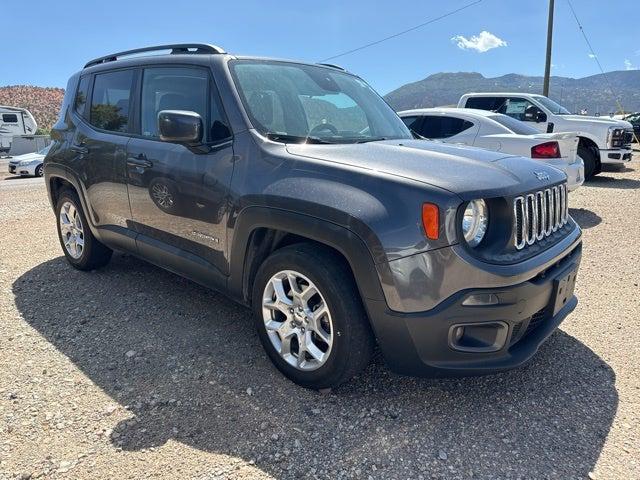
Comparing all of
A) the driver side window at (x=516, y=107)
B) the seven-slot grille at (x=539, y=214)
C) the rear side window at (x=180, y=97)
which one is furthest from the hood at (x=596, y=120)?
the rear side window at (x=180, y=97)

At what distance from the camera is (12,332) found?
3.59 metres

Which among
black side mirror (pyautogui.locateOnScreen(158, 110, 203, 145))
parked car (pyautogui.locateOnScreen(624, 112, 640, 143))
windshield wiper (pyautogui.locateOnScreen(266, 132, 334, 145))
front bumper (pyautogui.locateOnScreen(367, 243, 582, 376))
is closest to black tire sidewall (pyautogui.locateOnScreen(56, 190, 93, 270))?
black side mirror (pyautogui.locateOnScreen(158, 110, 203, 145))

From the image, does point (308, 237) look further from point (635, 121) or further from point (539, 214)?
point (635, 121)

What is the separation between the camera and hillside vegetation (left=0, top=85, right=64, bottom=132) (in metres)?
56.6

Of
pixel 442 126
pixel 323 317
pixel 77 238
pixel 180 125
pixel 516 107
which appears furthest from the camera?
pixel 516 107

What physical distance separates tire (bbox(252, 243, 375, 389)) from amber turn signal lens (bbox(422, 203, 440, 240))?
1.66 feet

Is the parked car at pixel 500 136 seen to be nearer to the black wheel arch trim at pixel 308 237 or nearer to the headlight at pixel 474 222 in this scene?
the headlight at pixel 474 222

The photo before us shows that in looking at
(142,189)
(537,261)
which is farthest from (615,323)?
(142,189)

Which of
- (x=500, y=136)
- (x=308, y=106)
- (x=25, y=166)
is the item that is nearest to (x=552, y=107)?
(x=500, y=136)

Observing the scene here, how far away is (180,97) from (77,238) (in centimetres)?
217

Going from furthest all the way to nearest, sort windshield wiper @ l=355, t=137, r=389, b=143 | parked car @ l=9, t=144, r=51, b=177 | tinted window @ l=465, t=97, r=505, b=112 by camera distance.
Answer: parked car @ l=9, t=144, r=51, b=177
tinted window @ l=465, t=97, r=505, b=112
windshield wiper @ l=355, t=137, r=389, b=143

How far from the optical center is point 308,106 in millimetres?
3301

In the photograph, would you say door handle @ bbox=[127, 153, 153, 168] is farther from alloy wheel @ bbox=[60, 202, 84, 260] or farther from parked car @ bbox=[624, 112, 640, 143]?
parked car @ bbox=[624, 112, 640, 143]

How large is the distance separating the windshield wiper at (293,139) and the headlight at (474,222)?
3.44 feet
